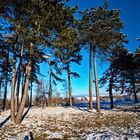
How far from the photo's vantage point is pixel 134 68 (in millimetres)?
29734

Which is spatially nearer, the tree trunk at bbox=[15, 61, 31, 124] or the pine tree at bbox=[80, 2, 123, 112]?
the tree trunk at bbox=[15, 61, 31, 124]

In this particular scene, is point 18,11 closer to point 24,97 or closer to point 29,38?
point 29,38

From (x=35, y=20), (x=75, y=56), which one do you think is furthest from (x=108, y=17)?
(x=35, y=20)

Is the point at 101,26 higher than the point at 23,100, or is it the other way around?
the point at 101,26

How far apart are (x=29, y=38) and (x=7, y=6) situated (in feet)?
8.91

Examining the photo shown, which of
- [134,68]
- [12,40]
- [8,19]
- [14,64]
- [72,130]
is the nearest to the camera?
[72,130]

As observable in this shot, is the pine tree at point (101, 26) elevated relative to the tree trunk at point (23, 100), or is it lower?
elevated

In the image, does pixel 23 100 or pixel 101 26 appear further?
pixel 101 26

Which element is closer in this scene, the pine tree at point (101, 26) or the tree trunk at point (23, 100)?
the tree trunk at point (23, 100)

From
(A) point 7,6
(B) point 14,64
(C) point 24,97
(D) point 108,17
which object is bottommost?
(C) point 24,97

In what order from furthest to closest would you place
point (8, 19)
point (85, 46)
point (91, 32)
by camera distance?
point (85, 46)
point (91, 32)
point (8, 19)

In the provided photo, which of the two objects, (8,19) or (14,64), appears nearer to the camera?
(8,19)

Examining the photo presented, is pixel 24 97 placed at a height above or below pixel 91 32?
below

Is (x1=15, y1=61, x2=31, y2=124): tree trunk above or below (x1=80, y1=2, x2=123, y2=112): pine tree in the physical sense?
below
